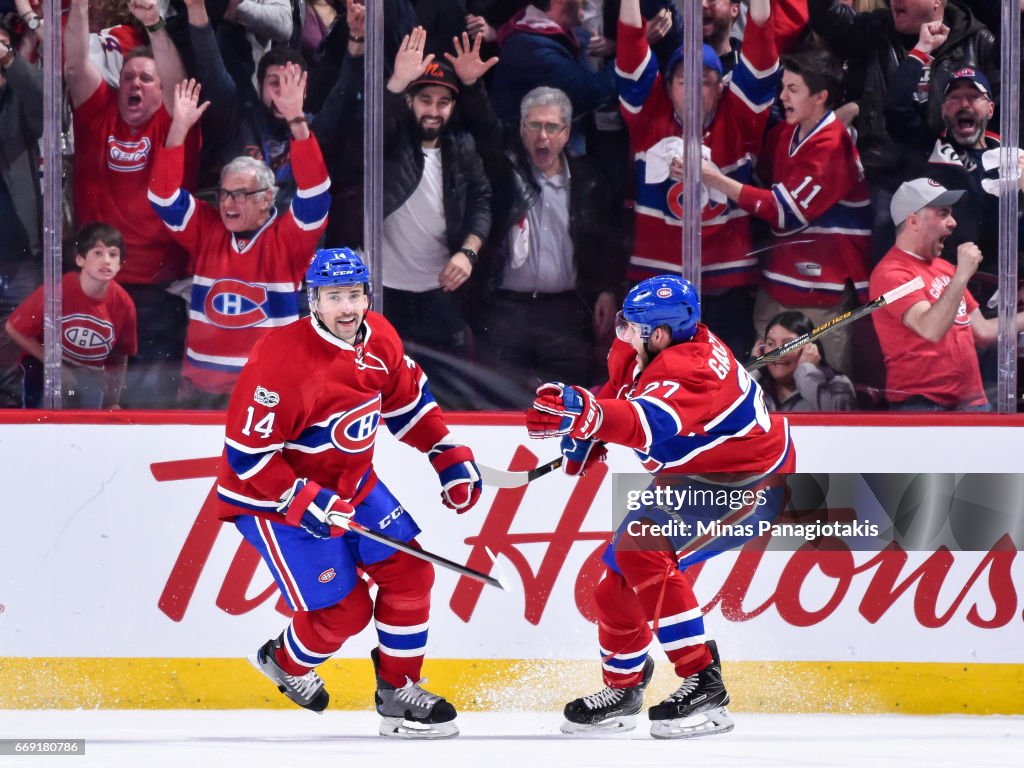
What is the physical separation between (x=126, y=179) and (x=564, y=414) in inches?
69.6

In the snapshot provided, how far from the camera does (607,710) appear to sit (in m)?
3.38

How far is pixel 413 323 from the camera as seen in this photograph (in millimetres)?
3980

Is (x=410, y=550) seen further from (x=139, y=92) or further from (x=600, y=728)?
(x=139, y=92)

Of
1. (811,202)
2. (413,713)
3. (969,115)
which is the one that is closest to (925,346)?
(811,202)

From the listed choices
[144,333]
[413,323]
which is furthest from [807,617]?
[144,333]

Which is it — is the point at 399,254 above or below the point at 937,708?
above

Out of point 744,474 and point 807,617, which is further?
point 807,617

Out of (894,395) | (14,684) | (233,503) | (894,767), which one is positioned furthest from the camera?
(894,395)

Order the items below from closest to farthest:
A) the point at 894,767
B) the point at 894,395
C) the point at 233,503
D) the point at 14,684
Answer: the point at 894,767 → the point at 233,503 → the point at 14,684 → the point at 894,395

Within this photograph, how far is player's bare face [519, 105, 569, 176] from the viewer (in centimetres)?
399

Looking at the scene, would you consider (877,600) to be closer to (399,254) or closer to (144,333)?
(399,254)

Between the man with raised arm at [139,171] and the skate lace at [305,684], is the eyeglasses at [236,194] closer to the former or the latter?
the man with raised arm at [139,171]

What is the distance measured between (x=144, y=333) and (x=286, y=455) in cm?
98

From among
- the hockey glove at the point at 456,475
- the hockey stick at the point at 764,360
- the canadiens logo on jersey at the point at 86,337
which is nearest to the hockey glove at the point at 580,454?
the hockey stick at the point at 764,360
